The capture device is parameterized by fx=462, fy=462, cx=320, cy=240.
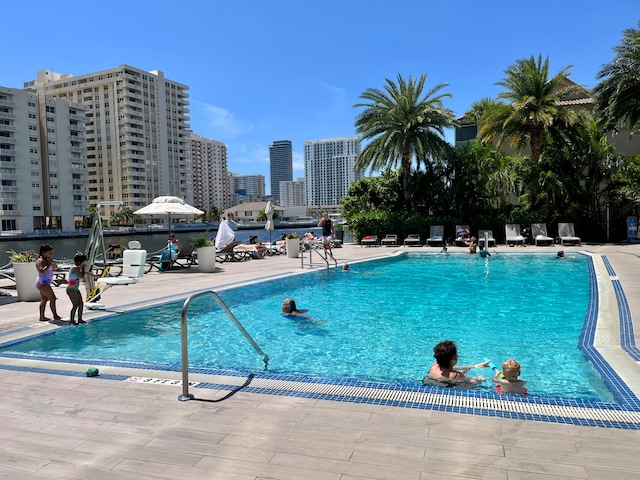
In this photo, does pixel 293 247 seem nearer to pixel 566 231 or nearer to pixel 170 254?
pixel 170 254

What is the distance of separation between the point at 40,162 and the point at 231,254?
7884cm

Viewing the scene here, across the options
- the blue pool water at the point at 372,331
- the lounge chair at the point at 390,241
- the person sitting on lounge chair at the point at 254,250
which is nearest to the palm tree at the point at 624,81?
the blue pool water at the point at 372,331

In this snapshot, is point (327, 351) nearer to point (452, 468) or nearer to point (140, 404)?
point (140, 404)

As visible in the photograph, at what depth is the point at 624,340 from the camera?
6.22 meters

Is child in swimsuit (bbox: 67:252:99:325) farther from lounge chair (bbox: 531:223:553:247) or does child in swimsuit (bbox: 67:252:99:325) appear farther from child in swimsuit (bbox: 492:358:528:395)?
lounge chair (bbox: 531:223:553:247)

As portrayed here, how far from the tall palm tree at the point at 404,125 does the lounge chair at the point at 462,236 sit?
3601 millimetres

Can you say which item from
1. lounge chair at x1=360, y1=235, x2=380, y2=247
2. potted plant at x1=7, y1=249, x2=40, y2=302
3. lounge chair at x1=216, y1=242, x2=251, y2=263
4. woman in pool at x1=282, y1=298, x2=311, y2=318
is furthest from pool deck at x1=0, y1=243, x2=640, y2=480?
lounge chair at x1=360, y1=235, x2=380, y2=247

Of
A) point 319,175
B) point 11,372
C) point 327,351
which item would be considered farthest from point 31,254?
point 319,175

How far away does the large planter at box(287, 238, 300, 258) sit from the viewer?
19.3 m

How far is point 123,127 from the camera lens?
10725cm

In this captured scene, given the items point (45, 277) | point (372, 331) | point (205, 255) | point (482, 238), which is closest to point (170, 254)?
point (205, 255)

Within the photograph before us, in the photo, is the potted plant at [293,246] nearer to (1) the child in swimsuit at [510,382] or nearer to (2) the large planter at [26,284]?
(2) the large planter at [26,284]

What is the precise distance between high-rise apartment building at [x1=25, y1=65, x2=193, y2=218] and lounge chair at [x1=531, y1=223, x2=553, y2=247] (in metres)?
100

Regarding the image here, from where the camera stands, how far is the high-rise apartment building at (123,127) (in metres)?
107
